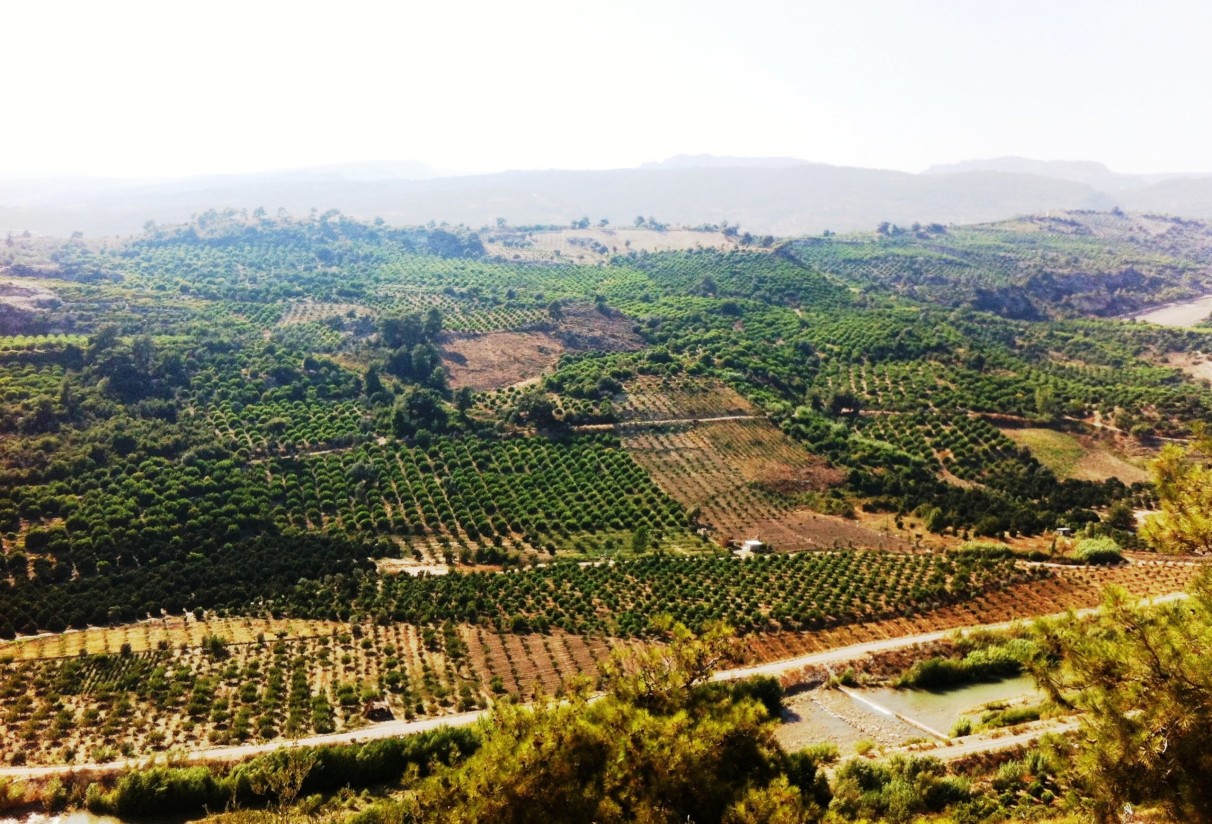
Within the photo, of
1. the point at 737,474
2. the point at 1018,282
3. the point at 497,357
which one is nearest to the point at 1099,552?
the point at 737,474

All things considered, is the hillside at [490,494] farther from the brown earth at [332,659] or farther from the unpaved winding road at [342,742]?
the unpaved winding road at [342,742]

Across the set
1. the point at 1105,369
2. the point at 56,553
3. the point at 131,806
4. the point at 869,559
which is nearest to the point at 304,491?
the point at 56,553

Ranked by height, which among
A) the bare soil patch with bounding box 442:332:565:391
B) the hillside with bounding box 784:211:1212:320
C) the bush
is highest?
the hillside with bounding box 784:211:1212:320

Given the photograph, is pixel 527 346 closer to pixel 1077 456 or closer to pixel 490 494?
pixel 490 494

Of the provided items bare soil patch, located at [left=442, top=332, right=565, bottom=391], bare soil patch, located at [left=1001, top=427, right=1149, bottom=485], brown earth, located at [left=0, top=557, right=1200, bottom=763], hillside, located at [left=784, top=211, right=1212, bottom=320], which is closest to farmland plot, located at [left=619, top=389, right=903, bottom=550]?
brown earth, located at [left=0, top=557, right=1200, bottom=763]

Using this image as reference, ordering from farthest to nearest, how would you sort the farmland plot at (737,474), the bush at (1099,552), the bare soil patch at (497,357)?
the bare soil patch at (497,357) < the farmland plot at (737,474) < the bush at (1099,552)

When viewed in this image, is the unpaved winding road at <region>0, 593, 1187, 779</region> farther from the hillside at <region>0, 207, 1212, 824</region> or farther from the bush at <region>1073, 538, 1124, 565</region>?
the bush at <region>1073, 538, 1124, 565</region>

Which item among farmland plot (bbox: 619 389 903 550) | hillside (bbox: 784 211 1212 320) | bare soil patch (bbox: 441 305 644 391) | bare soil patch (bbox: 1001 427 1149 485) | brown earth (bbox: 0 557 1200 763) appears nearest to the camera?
brown earth (bbox: 0 557 1200 763)

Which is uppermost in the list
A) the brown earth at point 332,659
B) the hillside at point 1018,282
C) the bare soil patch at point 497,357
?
the hillside at point 1018,282

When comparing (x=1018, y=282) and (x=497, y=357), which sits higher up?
(x=1018, y=282)

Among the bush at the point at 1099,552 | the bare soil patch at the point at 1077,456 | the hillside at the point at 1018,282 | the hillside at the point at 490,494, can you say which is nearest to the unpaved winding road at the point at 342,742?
the hillside at the point at 490,494

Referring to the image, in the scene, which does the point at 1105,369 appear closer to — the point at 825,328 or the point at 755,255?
the point at 825,328
